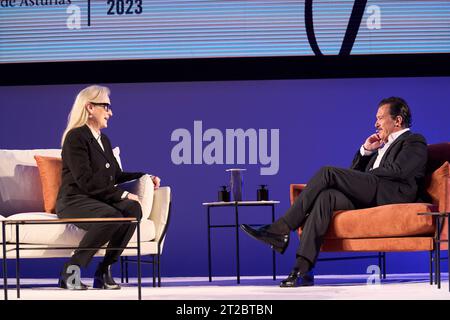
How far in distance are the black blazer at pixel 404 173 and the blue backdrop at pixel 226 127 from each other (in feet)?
4.02

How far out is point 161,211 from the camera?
6.15 m

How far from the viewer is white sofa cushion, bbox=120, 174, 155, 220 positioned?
6.10 metres

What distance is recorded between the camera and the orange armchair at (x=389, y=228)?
5539 millimetres

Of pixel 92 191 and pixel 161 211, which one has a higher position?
pixel 92 191

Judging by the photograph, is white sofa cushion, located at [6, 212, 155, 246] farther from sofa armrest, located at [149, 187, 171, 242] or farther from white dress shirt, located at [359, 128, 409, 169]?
white dress shirt, located at [359, 128, 409, 169]

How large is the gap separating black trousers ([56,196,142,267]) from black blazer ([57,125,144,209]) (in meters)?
0.05

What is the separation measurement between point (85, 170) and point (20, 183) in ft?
2.78

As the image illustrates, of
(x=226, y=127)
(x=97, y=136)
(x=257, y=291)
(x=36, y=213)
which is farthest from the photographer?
(x=226, y=127)

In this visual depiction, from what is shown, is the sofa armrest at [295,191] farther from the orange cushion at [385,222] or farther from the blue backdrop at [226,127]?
the blue backdrop at [226,127]

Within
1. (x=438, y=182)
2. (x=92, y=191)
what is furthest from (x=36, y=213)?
(x=438, y=182)

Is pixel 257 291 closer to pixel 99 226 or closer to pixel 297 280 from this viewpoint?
pixel 297 280

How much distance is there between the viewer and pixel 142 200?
6.11 metres

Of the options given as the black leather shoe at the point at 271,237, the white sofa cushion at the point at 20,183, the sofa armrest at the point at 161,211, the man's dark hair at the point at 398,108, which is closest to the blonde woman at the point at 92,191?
the sofa armrest at the point at 161,211
